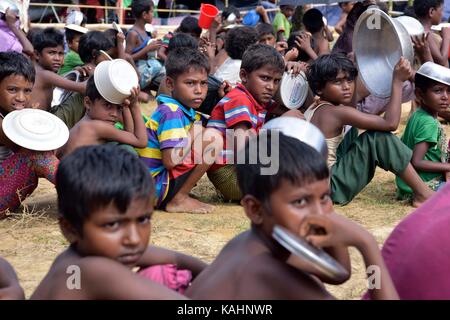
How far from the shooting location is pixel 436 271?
1.85 m

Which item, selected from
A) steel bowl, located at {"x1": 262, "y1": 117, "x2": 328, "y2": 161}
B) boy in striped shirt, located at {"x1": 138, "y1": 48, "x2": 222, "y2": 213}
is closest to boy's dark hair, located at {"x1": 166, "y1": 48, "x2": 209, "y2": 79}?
boy in striped shirt, located at {"x1": 138, "y1": 48, "x2": 222, "y2": 213}

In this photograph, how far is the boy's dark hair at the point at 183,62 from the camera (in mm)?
4574

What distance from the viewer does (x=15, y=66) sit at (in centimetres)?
425

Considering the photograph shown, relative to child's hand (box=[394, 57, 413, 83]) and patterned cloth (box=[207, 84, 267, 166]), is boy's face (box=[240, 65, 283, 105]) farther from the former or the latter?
child's hand (box=[394, 57, 413, 83])

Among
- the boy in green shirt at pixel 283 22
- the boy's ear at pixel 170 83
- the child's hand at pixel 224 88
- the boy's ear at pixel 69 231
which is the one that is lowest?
the boy in green shirt at pixel 283 22

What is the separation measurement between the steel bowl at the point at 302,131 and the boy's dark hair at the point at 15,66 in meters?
2.25

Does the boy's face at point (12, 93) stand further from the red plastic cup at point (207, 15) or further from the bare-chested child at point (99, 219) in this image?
the red plastic cup at point (207, 15)

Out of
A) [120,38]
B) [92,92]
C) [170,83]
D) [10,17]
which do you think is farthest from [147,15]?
[92,92]

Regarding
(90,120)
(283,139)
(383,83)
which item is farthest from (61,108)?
(283,139)

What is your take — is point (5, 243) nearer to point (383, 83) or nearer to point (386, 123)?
point (386, 123)

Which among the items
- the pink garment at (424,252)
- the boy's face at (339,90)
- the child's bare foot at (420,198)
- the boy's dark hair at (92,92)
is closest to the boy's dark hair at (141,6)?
the boy's dark hair at (92,92)

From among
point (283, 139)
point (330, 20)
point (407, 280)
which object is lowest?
point (330, 20)

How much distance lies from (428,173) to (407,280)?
294 centimetres

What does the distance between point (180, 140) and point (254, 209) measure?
229 centimetres
